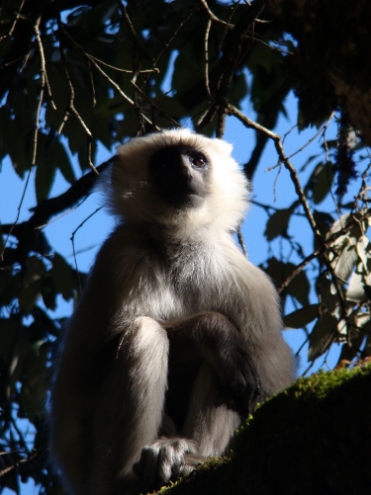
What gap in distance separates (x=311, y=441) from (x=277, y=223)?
3018 millimetres

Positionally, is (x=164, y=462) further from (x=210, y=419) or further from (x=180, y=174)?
(x=180, y=174)

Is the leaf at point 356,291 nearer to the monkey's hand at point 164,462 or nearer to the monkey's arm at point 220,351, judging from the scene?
the monkey's arm at point 220,351

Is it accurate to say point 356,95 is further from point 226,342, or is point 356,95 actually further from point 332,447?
point 226,342

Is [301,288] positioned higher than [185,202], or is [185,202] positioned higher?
[185,202]

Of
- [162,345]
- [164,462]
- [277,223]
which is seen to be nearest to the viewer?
[164,462]

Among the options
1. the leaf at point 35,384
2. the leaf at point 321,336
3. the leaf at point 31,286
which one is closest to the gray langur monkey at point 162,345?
the leaf at point 321,336

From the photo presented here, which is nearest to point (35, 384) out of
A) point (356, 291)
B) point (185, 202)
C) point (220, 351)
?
point (185, 202)

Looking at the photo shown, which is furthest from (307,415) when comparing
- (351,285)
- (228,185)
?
(228,185)

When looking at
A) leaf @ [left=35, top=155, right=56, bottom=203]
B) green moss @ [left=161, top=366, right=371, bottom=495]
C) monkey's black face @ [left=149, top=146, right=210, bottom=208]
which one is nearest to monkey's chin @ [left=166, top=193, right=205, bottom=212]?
monkey's black face @ [left=149, top=146, right=210, bottom=208]

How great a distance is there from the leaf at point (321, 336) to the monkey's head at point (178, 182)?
31.0 inches

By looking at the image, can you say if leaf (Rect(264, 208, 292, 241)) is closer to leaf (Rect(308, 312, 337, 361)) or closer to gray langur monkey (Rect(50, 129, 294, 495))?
gray langur monkey (Rect(50, 129, 294, 495))

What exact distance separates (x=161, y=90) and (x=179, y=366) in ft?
7.20

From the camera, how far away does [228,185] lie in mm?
4492

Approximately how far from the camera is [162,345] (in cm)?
320
